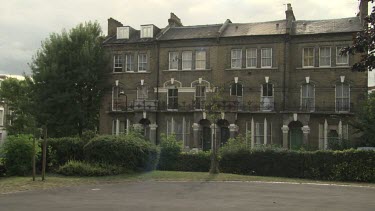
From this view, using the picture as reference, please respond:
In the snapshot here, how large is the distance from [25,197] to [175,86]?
29.5m

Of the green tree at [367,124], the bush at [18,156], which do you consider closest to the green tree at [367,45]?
the bush at [18,156]

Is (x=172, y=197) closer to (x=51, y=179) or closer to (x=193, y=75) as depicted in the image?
(x=51, y=179)

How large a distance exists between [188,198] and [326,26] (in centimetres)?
3080

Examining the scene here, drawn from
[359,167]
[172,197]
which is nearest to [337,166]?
[359,167]

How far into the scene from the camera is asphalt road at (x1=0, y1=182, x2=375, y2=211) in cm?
1259

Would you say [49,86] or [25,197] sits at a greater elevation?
[49,86]

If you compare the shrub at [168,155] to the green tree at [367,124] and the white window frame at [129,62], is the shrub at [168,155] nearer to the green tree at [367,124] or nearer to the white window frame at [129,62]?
the green tree at [367,124]

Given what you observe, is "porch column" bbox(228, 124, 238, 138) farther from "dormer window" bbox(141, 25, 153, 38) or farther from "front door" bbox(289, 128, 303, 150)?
"dormer window" bbox(141, 25, 153, 38)

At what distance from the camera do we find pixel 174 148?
27.1m

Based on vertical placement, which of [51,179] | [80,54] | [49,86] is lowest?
[51,179]

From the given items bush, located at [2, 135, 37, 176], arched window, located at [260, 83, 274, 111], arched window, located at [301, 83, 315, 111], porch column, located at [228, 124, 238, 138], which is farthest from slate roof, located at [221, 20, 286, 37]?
bush, located at [2, 135, 37, 176]

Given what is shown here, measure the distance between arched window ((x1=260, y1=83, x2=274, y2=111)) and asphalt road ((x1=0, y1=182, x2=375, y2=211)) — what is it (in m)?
22.1

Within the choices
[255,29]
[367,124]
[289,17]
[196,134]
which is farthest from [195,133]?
[367,124]

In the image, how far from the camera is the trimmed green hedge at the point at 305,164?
2227 centimetres
